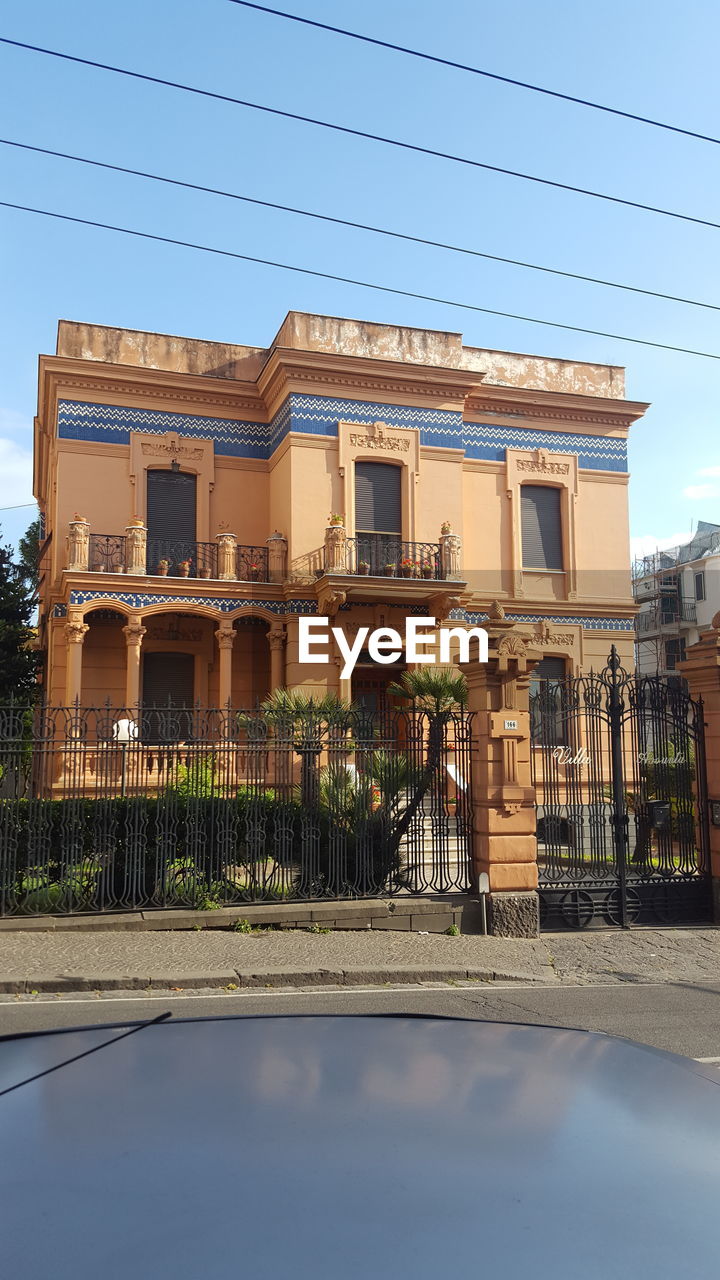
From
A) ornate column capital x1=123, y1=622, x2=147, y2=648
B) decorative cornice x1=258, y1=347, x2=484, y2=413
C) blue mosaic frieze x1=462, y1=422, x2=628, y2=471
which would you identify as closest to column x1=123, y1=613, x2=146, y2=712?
ornate column capital x1=123, y1=622, x2=147, y2=648

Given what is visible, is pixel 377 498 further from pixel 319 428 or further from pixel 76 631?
pixel 76 631

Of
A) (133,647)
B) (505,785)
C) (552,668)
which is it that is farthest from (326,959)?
(552,668)

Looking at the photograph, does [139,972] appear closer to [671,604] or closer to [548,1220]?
[548,1220]

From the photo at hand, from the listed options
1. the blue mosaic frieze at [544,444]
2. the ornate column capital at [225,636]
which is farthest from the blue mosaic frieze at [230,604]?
the blue mosaic frieze at [544,444]

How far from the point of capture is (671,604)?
53656 millimetres

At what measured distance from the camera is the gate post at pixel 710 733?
36.9ft

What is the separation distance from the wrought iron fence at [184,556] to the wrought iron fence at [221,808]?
1156 centimetres

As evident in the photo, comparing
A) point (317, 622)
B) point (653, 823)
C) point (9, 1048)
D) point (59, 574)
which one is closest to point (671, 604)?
point (317, 622)

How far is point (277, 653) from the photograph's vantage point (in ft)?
72.8

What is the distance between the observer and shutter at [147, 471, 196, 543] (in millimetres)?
23125

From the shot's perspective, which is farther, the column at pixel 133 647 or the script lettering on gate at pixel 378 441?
the script lettering on gate at pixel 378 441

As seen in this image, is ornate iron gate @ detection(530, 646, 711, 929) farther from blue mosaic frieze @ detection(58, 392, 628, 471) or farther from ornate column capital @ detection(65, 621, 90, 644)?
blue mosaic frieze @ detection(58, 392, 628, 471)

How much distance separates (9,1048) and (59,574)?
20867 millimetres

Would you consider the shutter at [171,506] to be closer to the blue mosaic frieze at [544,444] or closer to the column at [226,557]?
the column at [226,557]
